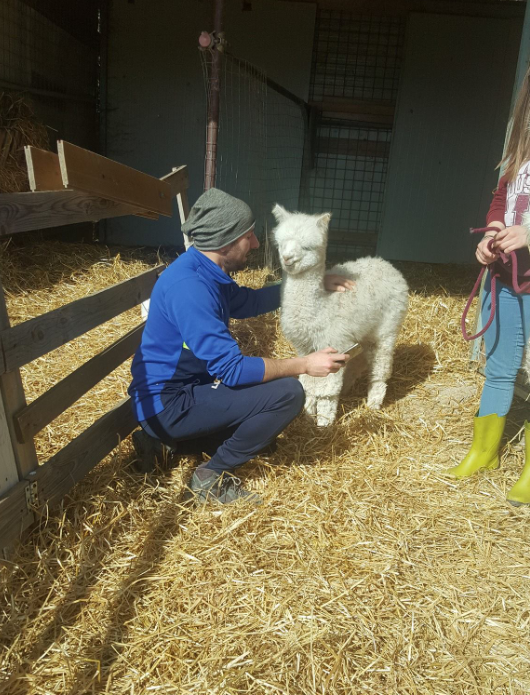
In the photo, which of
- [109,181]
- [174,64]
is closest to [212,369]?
[109,181]

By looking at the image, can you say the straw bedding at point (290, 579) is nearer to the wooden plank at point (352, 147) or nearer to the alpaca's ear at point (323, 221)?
the alpaca's ear at point (323, 221)

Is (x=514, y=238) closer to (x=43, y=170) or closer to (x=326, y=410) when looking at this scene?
(x=326, y=410)

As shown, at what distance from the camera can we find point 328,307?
292 centimetres

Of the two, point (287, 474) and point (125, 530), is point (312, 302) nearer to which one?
point (287, 474)

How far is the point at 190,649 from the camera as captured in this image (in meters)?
1.68

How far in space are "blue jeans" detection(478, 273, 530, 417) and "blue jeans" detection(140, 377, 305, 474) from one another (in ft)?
2.96

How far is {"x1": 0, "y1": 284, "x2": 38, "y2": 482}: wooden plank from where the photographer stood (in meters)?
1.84

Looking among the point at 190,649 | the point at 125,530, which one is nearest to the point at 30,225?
the point at 125,530

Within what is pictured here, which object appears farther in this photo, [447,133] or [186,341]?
[447,133]

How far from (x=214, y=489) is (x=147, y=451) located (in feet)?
1.21

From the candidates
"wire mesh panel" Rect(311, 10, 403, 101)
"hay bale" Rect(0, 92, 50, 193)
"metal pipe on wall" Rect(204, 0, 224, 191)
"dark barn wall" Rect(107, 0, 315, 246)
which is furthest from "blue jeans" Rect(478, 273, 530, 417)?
"wire mesh panel" Rect(311, 10, 403, 101)

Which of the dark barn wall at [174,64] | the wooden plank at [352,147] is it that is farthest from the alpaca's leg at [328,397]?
the wooden plank at [352,147]

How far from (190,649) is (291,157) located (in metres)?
6.53

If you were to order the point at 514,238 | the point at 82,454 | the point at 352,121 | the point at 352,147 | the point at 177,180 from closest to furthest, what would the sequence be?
the point at 514,238
the point at 82,454
the point at 177,180
the point at 352,121
the point at 352,147
